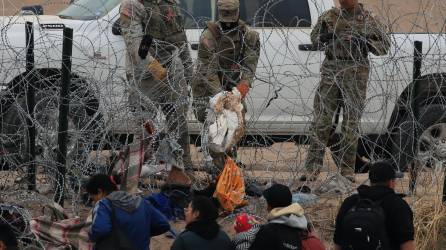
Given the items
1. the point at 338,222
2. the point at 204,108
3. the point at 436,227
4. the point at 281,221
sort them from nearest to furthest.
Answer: the point at 281,221
the point at 338,222
the point at 436,227
the point at 204,108

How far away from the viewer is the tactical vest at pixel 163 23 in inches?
374

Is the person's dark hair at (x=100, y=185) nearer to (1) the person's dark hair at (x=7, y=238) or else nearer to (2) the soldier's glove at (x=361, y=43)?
(1) the person's dark hair at (x=7, y=238)

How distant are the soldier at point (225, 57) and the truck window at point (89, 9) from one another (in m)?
1.68

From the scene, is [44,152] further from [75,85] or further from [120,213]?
[120,213]

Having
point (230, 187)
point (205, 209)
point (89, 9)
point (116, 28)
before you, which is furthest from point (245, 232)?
point (89, 9)

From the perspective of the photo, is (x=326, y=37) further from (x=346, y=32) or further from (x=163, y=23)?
(x=163, y=23)

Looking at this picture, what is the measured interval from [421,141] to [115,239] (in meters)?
3.47

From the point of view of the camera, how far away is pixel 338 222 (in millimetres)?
7074

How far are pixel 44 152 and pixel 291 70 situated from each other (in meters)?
2.61

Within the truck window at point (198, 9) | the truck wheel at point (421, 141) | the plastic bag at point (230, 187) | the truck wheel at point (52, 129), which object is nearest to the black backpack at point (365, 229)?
the plastic bag at point (230, 187)

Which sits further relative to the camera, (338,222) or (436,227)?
(436,227)

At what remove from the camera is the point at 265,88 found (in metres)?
10.2

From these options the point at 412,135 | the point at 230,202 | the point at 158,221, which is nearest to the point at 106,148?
the point at 230,202

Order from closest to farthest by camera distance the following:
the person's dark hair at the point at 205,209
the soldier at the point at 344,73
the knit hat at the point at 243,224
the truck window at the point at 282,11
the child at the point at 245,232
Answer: the person's dark hair at the point at 205,209, the child at the point at 245,232, the knit hat at the point at 243,224, the soldier at the point at 344,73, the truck window at the point at 282,11
